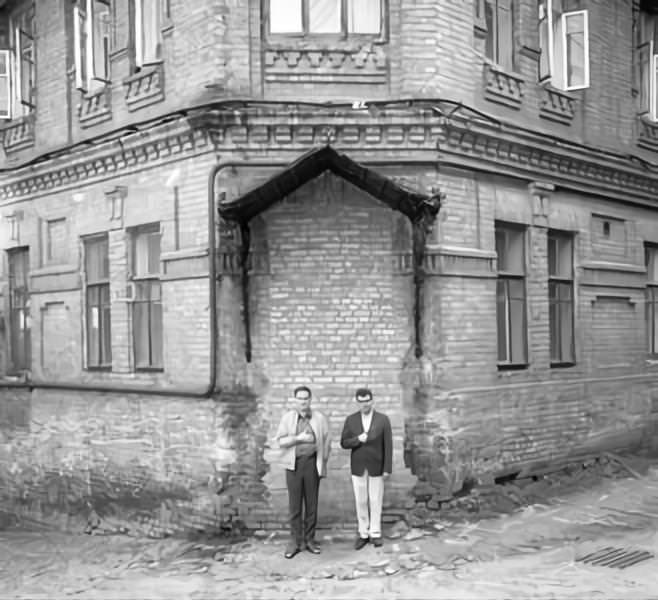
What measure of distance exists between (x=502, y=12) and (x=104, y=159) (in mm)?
5389

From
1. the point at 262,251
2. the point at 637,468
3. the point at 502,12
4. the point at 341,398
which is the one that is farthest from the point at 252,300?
the point at 637,468

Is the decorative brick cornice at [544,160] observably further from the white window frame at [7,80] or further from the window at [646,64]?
the white window frame at [7,80]

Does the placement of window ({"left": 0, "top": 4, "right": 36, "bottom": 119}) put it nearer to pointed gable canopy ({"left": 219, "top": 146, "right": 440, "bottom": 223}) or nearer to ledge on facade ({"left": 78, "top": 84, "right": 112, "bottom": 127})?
ledge on facade ({"left": 78, "top": 84, "right": 112, "bottom": 127})

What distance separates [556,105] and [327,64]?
11.9 feet

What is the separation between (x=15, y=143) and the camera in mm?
13055

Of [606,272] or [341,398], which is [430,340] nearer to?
[341,398]

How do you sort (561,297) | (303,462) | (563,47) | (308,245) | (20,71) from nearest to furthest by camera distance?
(303,462) → (308,245) → (563,47) → (561,297) → (20,71)

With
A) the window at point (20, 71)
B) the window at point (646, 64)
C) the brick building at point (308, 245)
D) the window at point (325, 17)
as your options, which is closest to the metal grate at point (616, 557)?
the brick building at point (308, 245)

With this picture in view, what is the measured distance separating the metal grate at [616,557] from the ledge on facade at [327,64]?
18.0 feet

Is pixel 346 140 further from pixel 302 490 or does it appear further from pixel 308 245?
pixel 302 490

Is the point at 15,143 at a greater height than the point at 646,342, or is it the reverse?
the point at 15,143

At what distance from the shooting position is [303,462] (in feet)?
28.2

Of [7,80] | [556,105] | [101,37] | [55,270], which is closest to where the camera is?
[101,37]

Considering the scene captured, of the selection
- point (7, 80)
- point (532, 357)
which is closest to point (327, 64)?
point (532, 357)
